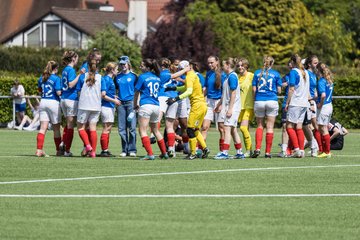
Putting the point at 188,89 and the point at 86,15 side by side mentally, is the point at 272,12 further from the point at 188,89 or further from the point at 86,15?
the point at 188,89

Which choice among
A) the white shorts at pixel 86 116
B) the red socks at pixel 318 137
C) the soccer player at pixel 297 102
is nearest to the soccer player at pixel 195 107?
the white shorts at pixel 86 116

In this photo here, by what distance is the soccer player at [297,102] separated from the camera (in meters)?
23.0

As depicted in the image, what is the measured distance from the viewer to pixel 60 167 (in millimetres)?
20156

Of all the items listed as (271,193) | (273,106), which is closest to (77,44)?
(273,106)

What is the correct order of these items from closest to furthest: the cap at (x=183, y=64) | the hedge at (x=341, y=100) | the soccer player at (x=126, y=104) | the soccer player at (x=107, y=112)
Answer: the cap at (x=183, y=64) → the soccer player at (x=107, y=112) → the soccer player at (x=126, y=104) → the hedge at (x=341, y=100)

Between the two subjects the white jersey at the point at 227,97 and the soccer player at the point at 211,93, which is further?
the soccer player at the point at 211,93

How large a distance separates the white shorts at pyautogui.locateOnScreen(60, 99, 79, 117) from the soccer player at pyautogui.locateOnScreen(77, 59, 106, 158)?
0.24 metres

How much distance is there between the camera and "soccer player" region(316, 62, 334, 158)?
23594 millimetres

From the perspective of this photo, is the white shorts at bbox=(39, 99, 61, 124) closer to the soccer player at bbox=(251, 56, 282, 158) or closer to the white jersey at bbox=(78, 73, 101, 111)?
the white jersey at bbox=(78, 73, 101, 111)

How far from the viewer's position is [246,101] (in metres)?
23.5

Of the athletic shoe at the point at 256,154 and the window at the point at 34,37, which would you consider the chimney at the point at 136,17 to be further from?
the athletic shoe at the point at 256,154

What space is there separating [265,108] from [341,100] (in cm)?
1993

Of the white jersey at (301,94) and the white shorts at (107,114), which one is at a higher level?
the white jersey at (301,94)

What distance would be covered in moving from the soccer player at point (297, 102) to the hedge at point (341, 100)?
18832mm
